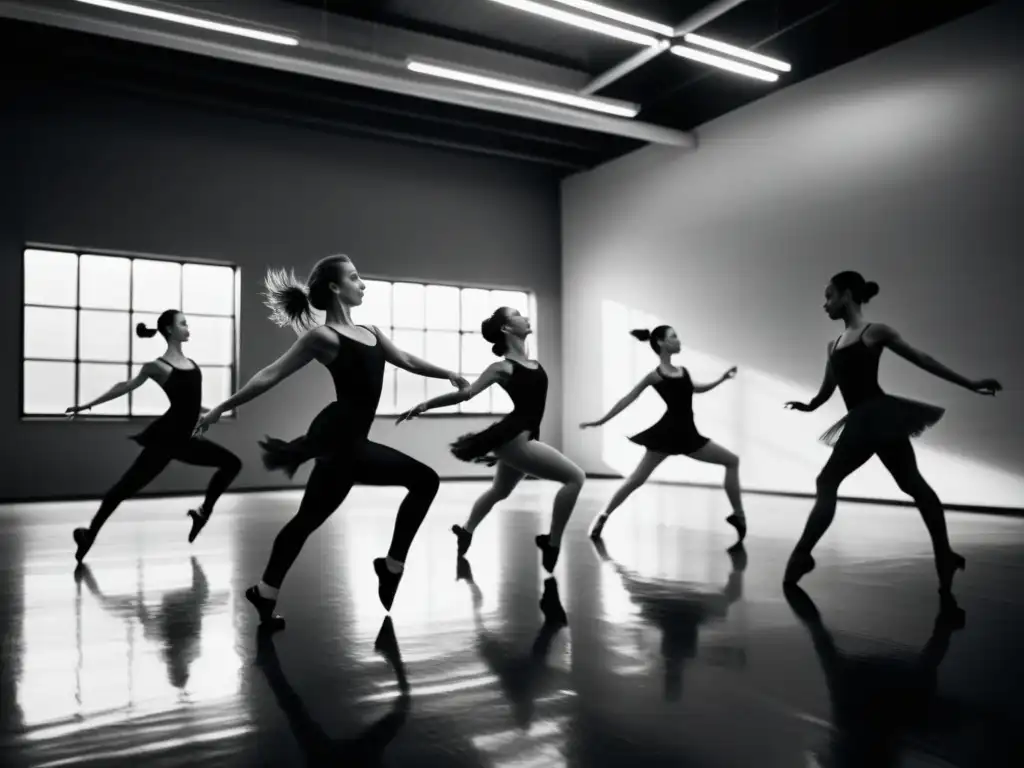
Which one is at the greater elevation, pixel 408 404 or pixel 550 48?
pixel 550 48

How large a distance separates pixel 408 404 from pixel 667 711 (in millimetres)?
9743

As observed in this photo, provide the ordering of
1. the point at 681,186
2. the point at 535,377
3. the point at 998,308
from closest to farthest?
the point at 535,377 < the point at 998,308 < the point at 681,186

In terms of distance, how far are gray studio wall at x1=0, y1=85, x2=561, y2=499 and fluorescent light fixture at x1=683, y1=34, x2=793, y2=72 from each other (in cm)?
486

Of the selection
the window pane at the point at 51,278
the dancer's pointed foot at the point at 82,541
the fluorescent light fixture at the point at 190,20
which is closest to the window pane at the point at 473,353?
the window pane at the point at 51,278

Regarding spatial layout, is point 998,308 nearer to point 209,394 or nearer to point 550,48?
point 550,48

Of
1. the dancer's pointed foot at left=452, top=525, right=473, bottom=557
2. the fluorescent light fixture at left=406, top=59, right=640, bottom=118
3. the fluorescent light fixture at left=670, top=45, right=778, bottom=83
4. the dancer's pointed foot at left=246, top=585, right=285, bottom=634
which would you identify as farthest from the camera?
the fluorescent light fixture at left=406, top=59, right=640, bottom=118

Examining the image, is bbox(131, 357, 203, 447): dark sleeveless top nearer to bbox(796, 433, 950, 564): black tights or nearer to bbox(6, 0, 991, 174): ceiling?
bbox(796, 433, 950, 564): black tights

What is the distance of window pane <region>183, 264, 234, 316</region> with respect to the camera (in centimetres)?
959

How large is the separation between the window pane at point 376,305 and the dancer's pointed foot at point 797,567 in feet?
26.3

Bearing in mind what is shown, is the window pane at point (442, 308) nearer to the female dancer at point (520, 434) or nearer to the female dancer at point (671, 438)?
the female dancer at point (671, 438)

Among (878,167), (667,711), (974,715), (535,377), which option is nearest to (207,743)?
(667,711)

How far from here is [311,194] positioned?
10312 mm

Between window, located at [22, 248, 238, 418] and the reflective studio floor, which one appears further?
window, located at [22, 248, 238, 418]

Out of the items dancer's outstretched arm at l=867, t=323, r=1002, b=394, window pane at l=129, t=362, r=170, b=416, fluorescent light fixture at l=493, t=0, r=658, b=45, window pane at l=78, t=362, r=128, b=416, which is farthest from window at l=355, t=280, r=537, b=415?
dancer's outstretched arm at l=867, t=323, r=1002, b=394
